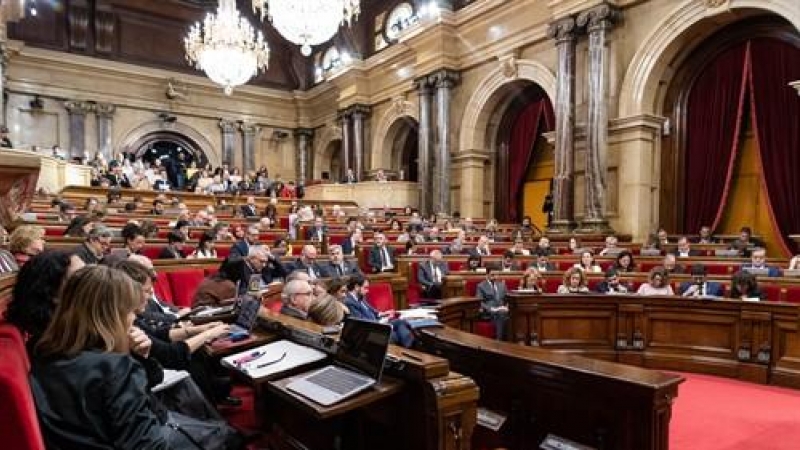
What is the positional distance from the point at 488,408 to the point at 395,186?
1173 centimetres

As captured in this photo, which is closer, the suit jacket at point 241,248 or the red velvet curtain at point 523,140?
the suit jacket at point 241,248

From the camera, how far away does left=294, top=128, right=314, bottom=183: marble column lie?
18906mm

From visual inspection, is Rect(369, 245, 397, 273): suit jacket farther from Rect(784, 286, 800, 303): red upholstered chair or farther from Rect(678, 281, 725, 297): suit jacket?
Rect(784, 286, 800, 303): red upholstered chair

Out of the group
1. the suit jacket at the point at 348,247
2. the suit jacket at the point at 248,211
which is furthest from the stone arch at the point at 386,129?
the suit jacket at the point at 348,247

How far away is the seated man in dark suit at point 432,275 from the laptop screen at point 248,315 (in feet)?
11.9

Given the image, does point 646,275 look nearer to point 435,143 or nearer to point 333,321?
point 333,321

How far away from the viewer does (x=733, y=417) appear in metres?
3.48

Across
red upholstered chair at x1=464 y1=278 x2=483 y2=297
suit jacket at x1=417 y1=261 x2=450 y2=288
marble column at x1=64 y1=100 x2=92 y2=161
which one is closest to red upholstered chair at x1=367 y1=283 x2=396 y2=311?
red upholstered chair at x1=464 y1=278 x2=483 y2=297

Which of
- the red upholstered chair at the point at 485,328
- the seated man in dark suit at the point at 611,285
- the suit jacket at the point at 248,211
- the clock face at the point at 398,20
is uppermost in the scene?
the clock face at the point at 398,20

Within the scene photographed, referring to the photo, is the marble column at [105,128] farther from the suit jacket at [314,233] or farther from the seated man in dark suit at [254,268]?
the seated man in dark suit at [254,268]

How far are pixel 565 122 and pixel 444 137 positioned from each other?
3.64 m

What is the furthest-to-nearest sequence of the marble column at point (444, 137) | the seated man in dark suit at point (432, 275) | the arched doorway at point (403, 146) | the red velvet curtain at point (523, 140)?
the arched doorway at point (403, 146) → the marble column at point (444, 137) → the red velvet curtain at point (523, 140) → the seated man in dark suit at point (432, 275)

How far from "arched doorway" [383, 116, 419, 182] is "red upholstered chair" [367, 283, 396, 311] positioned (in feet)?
33.9

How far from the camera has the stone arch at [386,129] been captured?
14.5m
